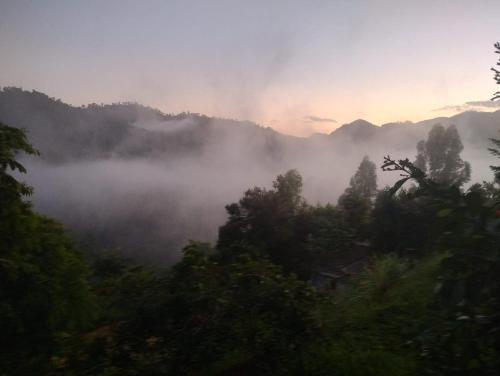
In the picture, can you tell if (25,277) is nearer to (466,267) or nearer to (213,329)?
(213,329)

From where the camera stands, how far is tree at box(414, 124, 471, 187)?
3447 centimetres

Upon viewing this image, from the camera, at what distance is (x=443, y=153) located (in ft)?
115

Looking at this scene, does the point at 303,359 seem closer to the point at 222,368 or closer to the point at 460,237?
the point at 222,368

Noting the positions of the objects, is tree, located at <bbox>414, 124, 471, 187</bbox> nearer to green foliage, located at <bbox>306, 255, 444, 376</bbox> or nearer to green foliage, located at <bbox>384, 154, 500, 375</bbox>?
green foliage, located at <bbox>306, 255, 444, 376</bbox>

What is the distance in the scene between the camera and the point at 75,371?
3.32 meters

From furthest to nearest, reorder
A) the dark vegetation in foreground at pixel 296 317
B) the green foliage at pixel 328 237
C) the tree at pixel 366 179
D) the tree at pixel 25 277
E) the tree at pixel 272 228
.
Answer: the tree at pixel 366 179 < the green foliage at pixel 328 237 < the tree at pixel 272 228 < the tree at pixel 25 277 < the dark vegetation in foreground at pixel 296 317

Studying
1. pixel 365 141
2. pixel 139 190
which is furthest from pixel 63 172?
pixel 365 141

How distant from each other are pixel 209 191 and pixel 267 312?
164580 millimetres

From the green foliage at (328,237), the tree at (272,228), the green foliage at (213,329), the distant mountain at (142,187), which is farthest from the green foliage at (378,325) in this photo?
the distant mountain at (142,187)

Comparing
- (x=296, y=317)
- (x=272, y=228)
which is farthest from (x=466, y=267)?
(x=272, y=228)

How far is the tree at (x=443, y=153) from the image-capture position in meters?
34.5

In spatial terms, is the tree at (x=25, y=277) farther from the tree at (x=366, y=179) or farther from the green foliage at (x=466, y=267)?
the tree at (x=366, y=179)

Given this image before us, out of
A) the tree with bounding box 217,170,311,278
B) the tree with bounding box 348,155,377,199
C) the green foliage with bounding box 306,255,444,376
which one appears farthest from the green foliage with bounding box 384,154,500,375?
the tree with bounding box 348,155,377,199

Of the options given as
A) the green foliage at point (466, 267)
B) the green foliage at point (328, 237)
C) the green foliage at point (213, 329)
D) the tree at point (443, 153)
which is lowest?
the green foliage at point (328, 237)
